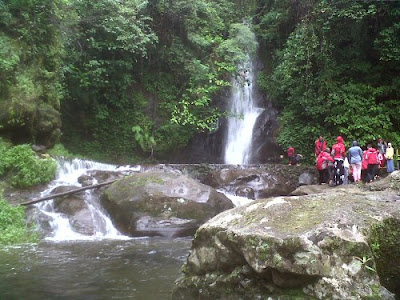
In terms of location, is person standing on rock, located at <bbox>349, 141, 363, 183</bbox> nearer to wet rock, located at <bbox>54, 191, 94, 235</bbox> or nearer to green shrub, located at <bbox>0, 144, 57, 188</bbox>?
wet rock, located at <bbox>54, 191, 94, 235</bbox>

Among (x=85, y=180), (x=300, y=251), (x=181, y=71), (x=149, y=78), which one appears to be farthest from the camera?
(x=149, y=78)

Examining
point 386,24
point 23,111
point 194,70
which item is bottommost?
point 23,111

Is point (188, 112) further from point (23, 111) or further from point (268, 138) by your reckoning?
point (23, 111)

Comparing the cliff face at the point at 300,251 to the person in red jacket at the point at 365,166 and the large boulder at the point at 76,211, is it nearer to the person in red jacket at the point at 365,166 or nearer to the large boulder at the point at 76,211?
the large boulder at the point at 76,211

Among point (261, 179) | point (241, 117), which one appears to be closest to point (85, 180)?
point (261, 179)

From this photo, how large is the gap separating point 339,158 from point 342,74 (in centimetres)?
669

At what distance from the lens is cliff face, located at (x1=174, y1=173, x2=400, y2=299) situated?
11.3 feet

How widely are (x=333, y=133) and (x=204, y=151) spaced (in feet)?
20.5

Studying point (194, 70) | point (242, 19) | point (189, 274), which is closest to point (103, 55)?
point (194, 70)

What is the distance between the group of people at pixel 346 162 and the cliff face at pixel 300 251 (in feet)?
27.8

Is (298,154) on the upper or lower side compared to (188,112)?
lower

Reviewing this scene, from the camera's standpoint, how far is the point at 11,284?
18.6 ft

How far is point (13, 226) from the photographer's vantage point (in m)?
9.55

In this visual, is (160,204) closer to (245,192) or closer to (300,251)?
(245,192)
